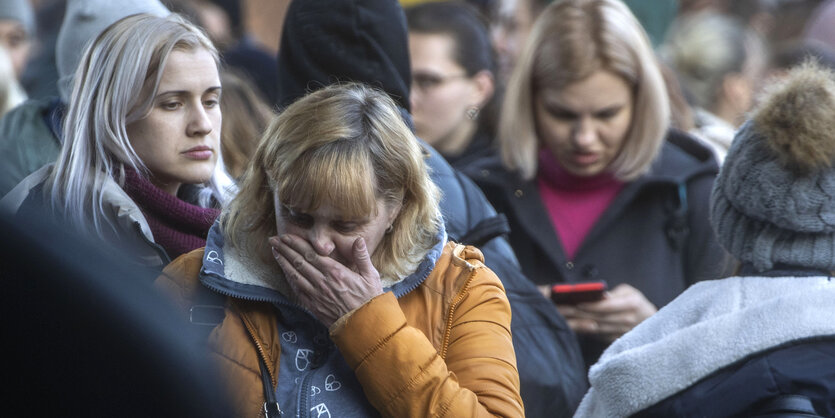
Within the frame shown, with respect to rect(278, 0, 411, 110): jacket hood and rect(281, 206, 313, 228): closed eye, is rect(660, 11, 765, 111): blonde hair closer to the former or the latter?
rect(278, 0, 411, 110): jacket hood

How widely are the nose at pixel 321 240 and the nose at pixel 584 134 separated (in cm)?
191

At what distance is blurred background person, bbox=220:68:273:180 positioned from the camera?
412 centimetres

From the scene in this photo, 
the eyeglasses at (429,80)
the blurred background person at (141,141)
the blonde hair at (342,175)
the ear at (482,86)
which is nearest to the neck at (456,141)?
the ear at (482,86)

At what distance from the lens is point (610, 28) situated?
4.22 m

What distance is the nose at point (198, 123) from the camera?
2.79 m

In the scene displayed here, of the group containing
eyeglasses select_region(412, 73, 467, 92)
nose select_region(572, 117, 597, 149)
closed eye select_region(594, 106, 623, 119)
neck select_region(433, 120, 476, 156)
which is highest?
closed eye select_region(594, 106, 623, 119)

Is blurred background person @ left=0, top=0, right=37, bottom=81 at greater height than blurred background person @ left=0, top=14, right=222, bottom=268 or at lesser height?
lesser

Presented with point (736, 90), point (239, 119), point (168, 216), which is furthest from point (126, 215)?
point (736, 90)

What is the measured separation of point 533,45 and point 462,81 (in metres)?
0.78

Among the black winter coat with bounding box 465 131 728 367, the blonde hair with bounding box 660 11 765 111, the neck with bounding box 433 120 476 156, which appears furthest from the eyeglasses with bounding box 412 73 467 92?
the blonde hair with bounding box 660 11 765 111

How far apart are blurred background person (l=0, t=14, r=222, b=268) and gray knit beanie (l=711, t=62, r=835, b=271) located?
4.36 feet

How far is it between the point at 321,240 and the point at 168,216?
1.76 ft

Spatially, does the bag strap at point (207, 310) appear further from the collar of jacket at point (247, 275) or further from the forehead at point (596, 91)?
the forehead at point (596, 91)

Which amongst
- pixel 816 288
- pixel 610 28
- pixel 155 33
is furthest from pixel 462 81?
pixel 816 288
